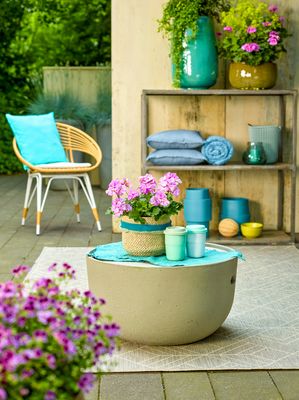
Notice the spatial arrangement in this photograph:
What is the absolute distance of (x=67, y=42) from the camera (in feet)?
36.6

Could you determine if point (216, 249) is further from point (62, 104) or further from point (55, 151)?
point (62, 104)

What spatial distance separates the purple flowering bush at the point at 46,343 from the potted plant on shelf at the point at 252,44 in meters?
3.87

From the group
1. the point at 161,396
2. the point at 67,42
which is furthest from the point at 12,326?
the point at 67,42

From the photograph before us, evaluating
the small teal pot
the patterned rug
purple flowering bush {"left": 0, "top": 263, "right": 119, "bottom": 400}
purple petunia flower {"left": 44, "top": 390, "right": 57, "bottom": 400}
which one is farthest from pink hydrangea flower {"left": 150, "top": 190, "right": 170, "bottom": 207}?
the small teal pot

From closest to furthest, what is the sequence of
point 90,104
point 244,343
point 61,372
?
point 61,372 → point 244,343 → point 90,104

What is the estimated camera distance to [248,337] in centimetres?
338

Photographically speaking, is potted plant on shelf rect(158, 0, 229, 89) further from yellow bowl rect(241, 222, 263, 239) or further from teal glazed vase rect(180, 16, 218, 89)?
yellow bowl rect(241, 222, 263, 239)

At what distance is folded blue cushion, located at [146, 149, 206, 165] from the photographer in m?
5.42

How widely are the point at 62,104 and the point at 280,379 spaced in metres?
6.06

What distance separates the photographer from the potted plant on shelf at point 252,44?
539 centimetres

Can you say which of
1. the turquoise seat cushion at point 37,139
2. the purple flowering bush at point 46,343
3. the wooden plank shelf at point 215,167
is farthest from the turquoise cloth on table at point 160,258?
the turquoise seat cushion at point 37,139

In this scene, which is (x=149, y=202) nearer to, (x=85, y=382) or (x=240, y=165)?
(x=85, y=382)

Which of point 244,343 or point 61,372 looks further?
point 244,343

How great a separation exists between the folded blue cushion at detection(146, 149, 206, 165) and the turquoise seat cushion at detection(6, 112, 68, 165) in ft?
3.08
